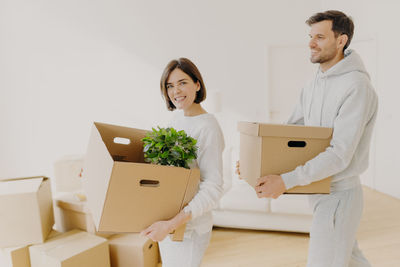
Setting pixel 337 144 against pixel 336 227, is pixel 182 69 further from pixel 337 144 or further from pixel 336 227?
pixel 336 227

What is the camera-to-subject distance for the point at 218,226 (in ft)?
9.46

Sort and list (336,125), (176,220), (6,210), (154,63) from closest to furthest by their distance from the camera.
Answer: (176,220)
(336,125)
(6,210)
(154,63)

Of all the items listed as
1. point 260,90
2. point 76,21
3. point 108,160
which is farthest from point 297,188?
point 76,21

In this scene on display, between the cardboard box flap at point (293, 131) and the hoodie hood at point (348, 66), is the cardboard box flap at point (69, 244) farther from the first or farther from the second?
the hoodie hood at point (348, 66)

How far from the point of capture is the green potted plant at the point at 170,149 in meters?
1.04

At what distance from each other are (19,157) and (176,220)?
164 inches

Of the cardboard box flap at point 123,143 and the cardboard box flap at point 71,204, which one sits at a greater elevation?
the cardboard box flap at point 123,143

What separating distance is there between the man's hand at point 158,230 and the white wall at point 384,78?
361 cm

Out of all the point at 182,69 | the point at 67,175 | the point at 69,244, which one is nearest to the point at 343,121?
the point at 182,69

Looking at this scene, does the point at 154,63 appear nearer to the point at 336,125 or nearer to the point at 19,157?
the point at 19,157

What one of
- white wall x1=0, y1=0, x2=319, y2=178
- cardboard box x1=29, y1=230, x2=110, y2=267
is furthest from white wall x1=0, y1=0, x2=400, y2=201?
cardboard box x1=29, y1=230, x2=110, y2=267

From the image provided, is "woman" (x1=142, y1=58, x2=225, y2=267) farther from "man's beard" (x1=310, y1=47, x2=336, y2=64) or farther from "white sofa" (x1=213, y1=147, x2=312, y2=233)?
"white sofa" (x1=213, y1=147, x2=312, y2=233)

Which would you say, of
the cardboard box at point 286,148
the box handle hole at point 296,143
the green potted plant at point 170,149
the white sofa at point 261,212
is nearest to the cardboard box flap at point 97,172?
the green potted plant at point 170,149

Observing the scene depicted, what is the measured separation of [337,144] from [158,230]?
76cm
